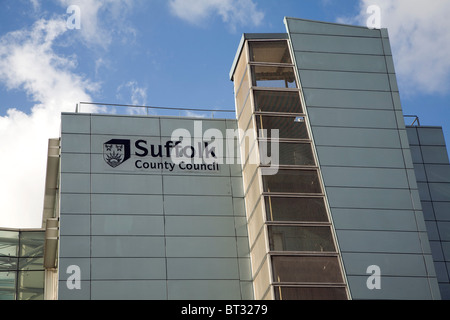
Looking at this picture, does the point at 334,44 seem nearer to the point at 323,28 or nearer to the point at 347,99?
the point at 323,28

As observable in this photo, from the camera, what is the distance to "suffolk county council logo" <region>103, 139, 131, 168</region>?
3064 centimetres

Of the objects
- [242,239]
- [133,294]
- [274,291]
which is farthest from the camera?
[242,239]

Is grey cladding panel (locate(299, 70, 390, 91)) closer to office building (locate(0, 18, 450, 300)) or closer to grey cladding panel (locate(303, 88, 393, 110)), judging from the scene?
office building (locate(0, 18, 450, 300))

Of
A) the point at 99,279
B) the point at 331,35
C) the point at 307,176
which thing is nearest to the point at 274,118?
the point at 307,176

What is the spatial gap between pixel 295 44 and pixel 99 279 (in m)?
13.7

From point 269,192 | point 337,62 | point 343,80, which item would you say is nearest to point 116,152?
point 269,192

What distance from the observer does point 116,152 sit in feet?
101

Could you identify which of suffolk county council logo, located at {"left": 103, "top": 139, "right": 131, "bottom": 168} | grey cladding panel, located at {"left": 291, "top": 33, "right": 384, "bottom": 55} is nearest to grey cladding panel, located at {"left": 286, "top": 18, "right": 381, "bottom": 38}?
grey cladding panel, located at {"left": 291, "top": 33, "right": 384, "bottom": 55}

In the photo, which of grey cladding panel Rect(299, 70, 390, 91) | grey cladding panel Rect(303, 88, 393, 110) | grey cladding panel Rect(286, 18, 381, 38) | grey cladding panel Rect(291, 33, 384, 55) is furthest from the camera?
grey cladding panel Rect(286, 18, 381, 38)

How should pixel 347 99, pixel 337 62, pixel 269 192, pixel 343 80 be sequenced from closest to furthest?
pixel 269 192 < pixel 347 99 < pixel 343 80 < pixel 337 62

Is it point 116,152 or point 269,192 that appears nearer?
point 269,192
